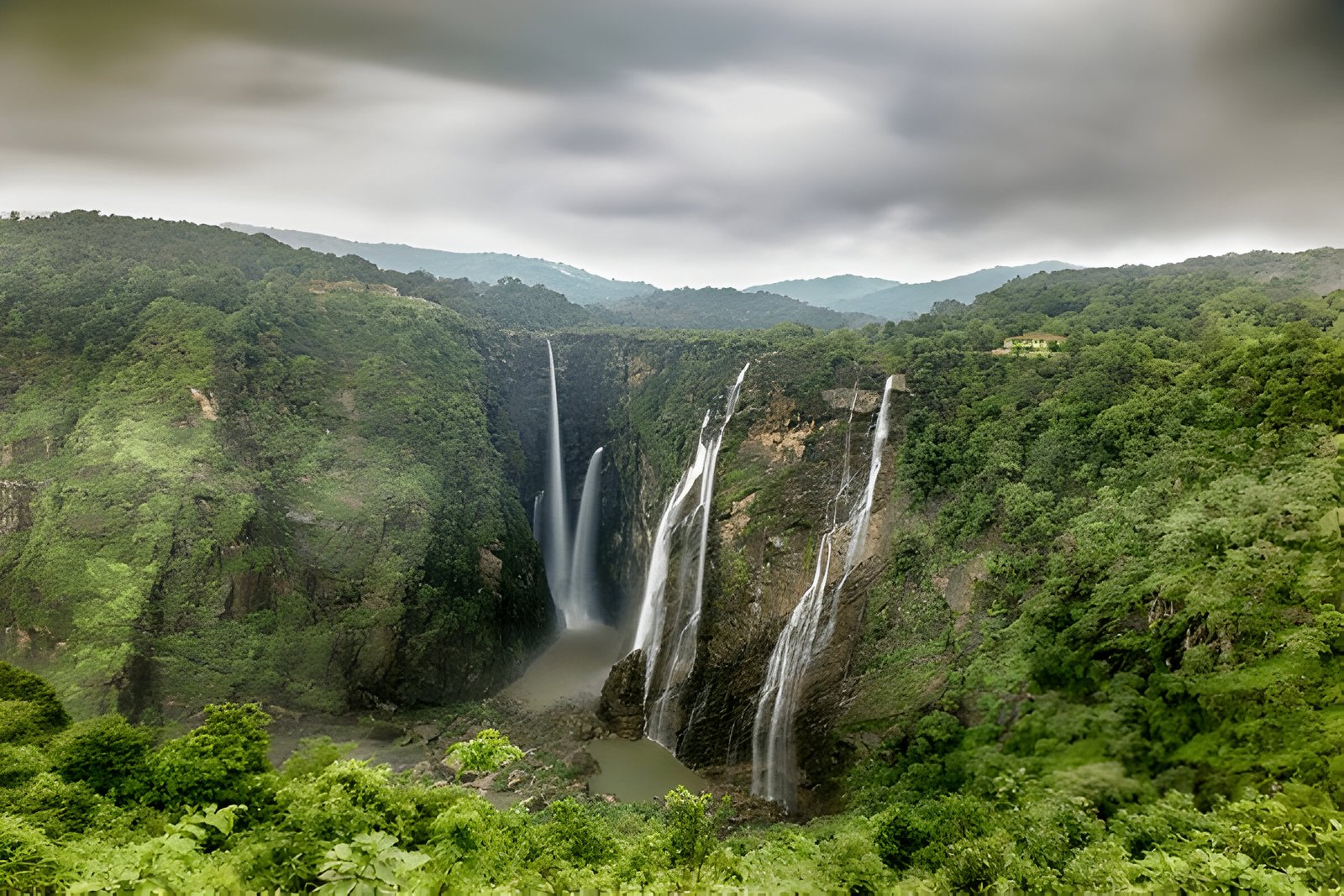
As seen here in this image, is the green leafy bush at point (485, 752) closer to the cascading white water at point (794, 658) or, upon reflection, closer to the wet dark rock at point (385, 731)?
the cascading white water at point (794, 658)

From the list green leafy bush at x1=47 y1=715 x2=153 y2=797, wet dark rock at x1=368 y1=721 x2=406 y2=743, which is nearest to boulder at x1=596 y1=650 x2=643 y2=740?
wet dark rock at x1=368 y1=721 x2=406 y2=743

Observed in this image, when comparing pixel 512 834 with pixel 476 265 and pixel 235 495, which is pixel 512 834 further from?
pixel 476 265

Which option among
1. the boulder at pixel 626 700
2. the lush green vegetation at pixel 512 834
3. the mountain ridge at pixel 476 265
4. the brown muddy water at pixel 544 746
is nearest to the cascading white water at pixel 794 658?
the brown muddy water at pixel 544 746

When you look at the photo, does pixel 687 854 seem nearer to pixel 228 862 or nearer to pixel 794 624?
pixel 228 862

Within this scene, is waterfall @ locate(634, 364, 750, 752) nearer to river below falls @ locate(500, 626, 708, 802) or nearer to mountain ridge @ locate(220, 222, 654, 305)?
river below falls @ locate(500, 626, 708, 802)

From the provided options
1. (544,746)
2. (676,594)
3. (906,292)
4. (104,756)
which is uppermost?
(906,292)

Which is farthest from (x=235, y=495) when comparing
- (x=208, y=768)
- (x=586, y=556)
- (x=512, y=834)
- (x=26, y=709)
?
(x=512, y=834)
